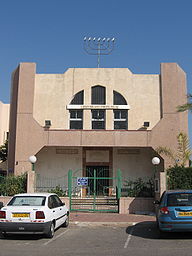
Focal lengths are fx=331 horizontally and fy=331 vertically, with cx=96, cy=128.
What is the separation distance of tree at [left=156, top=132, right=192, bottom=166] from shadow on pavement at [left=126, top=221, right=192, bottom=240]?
7.14 metres

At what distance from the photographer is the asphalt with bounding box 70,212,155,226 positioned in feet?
46.3

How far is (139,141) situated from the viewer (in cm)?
2250

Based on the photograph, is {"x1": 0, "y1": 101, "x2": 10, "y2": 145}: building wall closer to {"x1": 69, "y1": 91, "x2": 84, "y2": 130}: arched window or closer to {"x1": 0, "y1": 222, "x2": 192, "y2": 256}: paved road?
{"x1": 69, "y1": 91, "x2": 84, "y2": 130}: arched window

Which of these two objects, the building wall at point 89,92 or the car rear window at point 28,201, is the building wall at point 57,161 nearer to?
the building wall at point 89,92

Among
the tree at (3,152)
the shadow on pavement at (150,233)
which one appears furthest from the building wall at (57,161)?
the tree at (3,152)

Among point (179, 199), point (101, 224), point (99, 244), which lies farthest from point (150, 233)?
point (101, 224)

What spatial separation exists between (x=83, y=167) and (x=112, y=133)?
4077 millimetres

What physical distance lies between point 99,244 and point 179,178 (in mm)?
8449

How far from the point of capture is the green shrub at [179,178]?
54.7ft

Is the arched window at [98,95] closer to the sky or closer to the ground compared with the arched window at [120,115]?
closer to the sky

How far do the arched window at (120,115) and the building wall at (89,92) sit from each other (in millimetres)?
311

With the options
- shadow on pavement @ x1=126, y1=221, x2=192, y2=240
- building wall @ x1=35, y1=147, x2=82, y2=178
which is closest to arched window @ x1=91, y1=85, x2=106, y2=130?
building wall @ x1=35, y1=147, x2=82, y2=178

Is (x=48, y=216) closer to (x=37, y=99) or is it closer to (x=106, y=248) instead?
(x=106, y=248)

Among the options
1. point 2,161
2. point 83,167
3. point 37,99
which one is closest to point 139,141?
point 83,167
